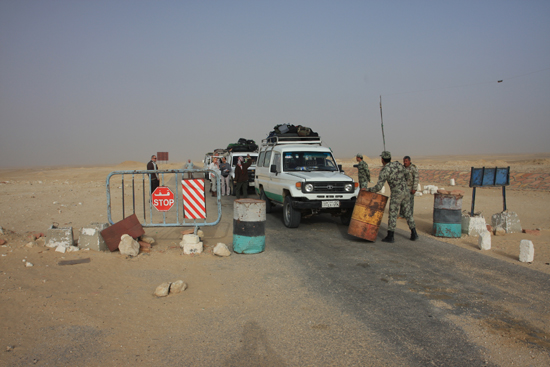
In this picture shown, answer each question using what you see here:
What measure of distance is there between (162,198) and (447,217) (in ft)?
21.0

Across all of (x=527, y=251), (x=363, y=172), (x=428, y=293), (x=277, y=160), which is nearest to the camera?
(x=428, y=293)

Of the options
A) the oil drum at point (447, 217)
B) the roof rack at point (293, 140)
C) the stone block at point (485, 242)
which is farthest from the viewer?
the roof rack at point (293, 140)

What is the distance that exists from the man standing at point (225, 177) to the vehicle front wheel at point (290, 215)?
7661 millimetres

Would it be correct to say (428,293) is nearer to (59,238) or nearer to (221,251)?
(221,251)

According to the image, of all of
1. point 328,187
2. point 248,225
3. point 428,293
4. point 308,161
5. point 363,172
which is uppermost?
point 308,161

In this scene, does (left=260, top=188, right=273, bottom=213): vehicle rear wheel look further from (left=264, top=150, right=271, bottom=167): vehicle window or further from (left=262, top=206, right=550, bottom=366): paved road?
(left=262, top=206, right=550, bottom=366): paved road

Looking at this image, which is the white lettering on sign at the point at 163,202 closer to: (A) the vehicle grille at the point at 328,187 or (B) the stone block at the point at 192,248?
(B) the stone block at the point at 192,248

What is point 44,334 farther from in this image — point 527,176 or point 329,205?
point 527,176

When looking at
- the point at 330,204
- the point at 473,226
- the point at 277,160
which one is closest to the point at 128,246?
the point at 330,204

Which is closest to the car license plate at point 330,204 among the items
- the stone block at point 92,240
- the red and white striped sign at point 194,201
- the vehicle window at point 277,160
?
the vehicle window at point 277,160

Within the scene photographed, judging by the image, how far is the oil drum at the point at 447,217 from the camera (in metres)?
8.80

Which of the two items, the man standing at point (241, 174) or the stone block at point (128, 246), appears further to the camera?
the man standing at point (241, 174)

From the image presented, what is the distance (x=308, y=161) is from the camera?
35.9 feet

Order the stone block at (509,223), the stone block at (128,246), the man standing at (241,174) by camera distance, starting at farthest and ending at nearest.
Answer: the man standing at (241,174)
the stone block at (509,223)
the stone block at (128,246)
